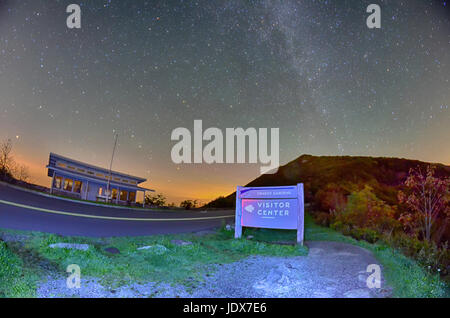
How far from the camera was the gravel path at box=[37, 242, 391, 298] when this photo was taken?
313 centimetres

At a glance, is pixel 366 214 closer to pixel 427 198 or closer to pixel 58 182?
pixel 427 198

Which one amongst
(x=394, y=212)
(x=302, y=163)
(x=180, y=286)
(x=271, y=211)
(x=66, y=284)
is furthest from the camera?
(x=302, y=163)

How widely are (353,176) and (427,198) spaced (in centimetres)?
1143

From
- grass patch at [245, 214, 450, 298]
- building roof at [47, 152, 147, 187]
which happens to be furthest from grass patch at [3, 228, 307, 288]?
building roof at [47, 152, 147, 187]

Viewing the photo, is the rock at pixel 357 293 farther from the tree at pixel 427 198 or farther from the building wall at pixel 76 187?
the building wall at pixel 76 187

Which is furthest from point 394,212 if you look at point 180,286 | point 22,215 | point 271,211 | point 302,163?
point 302,163

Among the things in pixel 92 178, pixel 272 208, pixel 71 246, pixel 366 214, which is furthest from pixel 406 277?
pixel 92 178

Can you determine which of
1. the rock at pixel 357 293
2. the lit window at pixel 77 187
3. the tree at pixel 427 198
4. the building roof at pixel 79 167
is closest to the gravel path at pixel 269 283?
the rock at pixel 357 293

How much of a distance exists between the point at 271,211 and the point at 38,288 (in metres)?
6.01

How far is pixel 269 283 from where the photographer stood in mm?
3750

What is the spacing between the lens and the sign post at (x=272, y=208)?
728 centimetres

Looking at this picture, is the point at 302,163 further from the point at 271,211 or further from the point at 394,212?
the point at 271,211

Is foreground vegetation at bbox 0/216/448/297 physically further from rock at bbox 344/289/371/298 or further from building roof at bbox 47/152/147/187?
building roof at bbox 47/152/147/187
